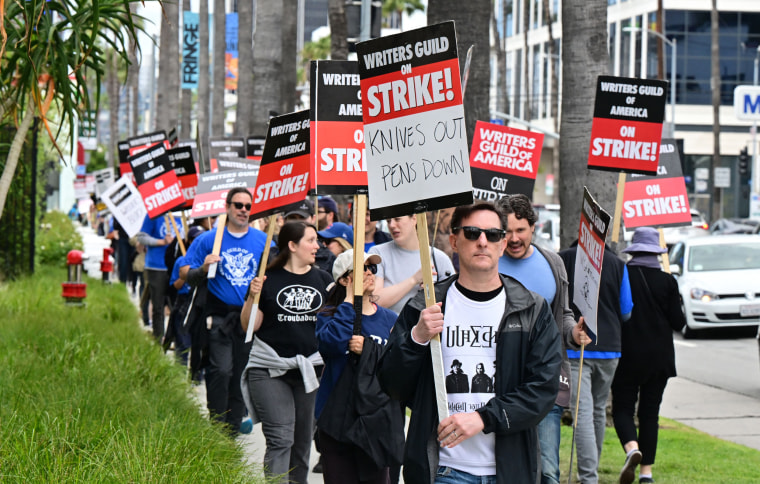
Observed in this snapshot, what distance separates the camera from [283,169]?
7.95 m

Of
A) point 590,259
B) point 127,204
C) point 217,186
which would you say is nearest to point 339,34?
point 127,204

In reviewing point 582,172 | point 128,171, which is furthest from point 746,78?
point 582,172

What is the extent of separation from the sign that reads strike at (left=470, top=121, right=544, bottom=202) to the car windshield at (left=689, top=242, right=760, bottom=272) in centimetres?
961

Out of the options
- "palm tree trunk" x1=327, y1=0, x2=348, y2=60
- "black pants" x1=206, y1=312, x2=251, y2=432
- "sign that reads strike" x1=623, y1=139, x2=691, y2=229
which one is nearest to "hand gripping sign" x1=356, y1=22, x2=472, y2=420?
"black pants" x1=206, y1=312, x2=251, y2=432

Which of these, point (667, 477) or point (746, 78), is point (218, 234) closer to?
point (667, 477)

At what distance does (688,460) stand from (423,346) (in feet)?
16.6

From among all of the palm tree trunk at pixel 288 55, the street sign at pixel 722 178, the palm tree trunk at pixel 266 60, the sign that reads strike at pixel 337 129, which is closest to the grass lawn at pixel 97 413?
the sign that reads strike at pixel 337 129

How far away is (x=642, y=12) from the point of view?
68.5 m

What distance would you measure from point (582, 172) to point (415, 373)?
6284 mm

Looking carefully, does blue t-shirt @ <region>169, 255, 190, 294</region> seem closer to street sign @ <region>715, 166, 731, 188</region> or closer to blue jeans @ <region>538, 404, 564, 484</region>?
blue jeans @ <region>538, 404, 564, 484</region>

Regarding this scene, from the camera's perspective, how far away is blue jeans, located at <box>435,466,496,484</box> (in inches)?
178

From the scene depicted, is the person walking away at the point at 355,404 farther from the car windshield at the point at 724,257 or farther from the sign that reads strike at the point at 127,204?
the car windshield at the point at 724,257

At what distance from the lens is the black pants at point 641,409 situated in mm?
8344

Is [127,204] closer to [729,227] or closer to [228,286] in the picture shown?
[228,286]
